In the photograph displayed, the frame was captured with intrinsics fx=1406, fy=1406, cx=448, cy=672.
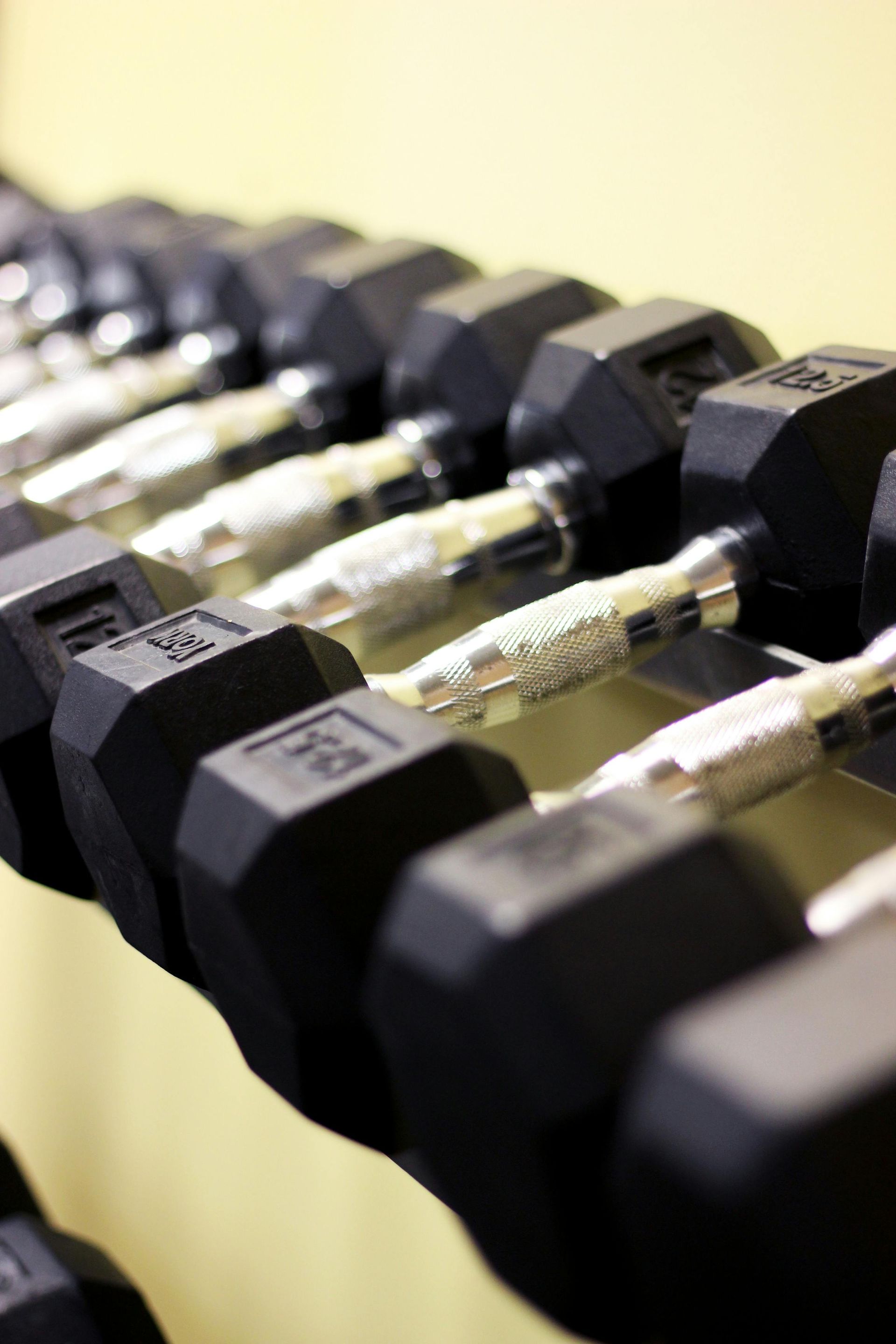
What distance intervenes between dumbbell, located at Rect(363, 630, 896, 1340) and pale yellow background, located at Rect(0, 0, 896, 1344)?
0.26 meters

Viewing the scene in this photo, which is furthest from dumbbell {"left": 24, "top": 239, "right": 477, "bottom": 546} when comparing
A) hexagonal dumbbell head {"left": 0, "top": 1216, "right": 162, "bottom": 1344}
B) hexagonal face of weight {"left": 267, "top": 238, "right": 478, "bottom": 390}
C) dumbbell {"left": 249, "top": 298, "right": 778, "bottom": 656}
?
hexagonal dumbbell head {"left": 0, "top": 1216, "right": 162, "bottom": 1344}

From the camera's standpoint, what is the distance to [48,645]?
44cm

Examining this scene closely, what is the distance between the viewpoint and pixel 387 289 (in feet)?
2.13

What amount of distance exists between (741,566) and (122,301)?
1.73ft

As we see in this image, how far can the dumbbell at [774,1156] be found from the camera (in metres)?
0.20

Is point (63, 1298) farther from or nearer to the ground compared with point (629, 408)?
nearer to the ground

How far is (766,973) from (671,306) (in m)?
0.35

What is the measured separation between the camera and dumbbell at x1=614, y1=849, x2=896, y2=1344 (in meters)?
0.20

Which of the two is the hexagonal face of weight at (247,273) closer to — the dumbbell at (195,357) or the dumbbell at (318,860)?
the dumbbell at (195,357)

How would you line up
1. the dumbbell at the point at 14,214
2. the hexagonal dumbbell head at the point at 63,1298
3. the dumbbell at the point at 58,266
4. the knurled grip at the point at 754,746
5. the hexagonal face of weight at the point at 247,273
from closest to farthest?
the knurled grip at the point at 754,746, the hexagonal dumbbell head at the point at 63,1298, the hexagonal face of weight at the point at 247,273, the dumbbell at the point at 58,266, the dumbbell at the point at 14,214

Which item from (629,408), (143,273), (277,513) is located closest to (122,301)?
(143,273)

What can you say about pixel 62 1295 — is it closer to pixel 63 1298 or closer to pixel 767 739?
pixel 63 1298

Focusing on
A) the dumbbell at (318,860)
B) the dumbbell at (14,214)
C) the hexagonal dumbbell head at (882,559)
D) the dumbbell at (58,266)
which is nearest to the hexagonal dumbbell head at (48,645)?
the dumbbell at (318,860)

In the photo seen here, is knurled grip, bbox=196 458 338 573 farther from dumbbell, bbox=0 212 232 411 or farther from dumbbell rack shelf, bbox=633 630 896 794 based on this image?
dumbbell, bbox=0 212 232 411
